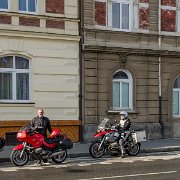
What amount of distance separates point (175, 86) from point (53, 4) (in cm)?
737

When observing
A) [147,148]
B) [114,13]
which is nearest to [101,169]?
[147,148]

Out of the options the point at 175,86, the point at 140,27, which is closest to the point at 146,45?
the point at 140,27

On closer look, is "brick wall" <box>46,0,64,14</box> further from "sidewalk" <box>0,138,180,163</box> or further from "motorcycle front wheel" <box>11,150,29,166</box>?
"motorcycle front wheel" <box>11,150,29,166</box>

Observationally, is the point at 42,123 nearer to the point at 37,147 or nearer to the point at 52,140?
Answer: the point at 52,140

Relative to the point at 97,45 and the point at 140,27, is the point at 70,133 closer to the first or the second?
the point at 97,45

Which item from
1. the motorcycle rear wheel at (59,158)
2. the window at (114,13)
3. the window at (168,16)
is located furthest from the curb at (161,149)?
the window at (168,16)

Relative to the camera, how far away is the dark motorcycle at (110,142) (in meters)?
15.6

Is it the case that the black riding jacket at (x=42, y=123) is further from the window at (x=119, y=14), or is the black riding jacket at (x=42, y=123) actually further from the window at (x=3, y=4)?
the window at (x=119, y=14)

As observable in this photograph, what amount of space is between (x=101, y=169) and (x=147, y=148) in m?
5.45

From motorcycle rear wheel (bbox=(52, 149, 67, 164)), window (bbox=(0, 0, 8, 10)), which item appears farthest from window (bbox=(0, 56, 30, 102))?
motorcycle rear wheel (bbox=(52, 149, 67, 164))

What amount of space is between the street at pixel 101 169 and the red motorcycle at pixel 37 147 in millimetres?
238

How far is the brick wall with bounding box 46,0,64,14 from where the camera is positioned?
65.0ft

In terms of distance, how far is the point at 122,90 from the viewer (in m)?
21.8

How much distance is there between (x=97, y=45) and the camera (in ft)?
67.5
